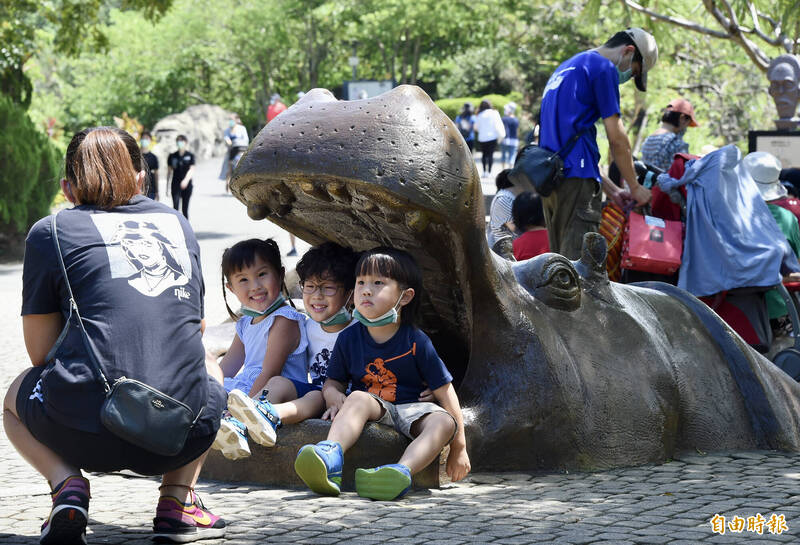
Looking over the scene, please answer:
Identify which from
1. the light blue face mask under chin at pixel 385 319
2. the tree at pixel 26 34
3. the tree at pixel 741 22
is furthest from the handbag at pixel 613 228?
the tree at pixel 26 34

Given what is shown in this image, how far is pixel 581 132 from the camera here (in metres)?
6.95

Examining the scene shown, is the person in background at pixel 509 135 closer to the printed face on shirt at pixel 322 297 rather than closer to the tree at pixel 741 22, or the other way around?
the tree at pixel 741 22

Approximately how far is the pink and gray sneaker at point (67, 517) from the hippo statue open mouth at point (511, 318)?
150 centimetres

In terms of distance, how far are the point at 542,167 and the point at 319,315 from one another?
2.09 metres

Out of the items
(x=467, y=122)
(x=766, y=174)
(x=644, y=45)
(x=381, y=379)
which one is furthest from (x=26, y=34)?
(x=381, y=379)

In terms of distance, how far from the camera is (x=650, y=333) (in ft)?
18.1

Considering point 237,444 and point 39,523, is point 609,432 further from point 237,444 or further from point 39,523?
point 39,523

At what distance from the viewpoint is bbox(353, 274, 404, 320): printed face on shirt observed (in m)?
4.90

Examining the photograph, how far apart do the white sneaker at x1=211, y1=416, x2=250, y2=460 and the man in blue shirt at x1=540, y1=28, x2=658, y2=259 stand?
2981 millimetres

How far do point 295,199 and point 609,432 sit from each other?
5.53 feet

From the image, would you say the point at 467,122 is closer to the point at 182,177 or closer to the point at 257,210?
the point at 182,177

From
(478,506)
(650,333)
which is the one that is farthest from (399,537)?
(650,333)

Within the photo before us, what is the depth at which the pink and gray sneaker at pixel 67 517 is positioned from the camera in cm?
371

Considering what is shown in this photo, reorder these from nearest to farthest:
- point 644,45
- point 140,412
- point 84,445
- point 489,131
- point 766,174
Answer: point 140,412, point 84,445, point 644,45, point 766,174, point 489,131
